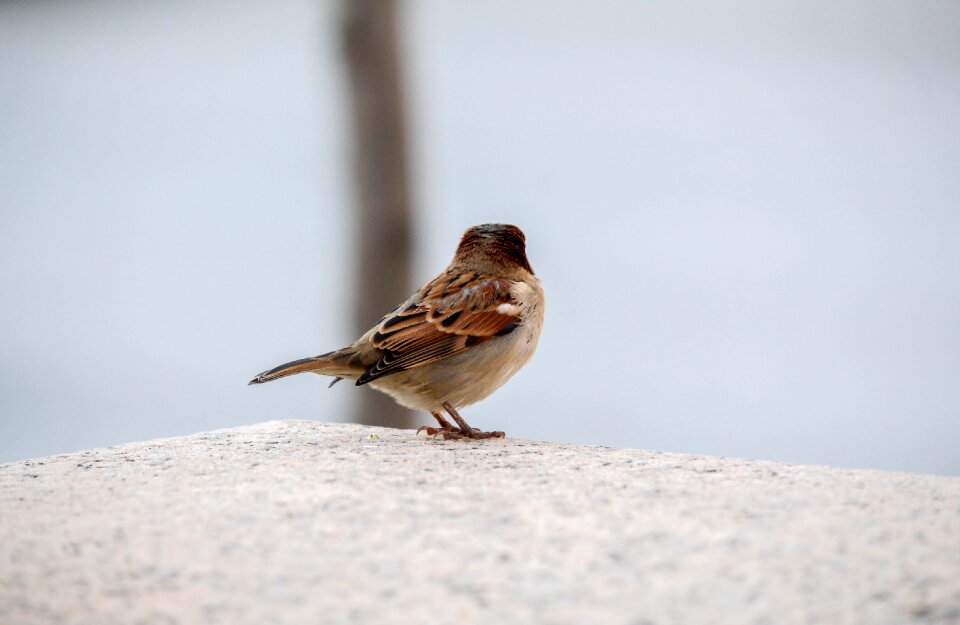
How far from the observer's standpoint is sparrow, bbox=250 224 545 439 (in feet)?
13.6

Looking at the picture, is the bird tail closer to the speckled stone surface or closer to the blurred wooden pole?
the speckled stone surface

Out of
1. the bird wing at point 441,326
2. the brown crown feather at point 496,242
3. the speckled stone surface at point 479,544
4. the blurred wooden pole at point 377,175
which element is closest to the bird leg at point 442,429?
the bird wing at point 441,326

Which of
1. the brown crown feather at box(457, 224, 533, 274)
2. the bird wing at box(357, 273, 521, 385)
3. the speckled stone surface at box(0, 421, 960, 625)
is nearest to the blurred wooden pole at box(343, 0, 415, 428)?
the brown crown feather at box(457, 224, 533, 274)

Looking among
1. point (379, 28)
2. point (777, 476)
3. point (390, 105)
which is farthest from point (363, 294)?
point (777, 476)

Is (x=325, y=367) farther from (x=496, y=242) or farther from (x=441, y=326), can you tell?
(x=496, y=242)

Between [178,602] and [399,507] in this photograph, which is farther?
[399,507]

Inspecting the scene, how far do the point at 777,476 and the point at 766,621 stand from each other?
4.24ft

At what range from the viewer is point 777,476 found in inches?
118

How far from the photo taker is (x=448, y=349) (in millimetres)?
4148

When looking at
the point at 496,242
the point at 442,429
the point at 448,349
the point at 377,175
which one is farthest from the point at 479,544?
the point at 377,175

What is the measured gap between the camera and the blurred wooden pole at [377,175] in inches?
221

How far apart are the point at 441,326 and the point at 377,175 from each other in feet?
5.80

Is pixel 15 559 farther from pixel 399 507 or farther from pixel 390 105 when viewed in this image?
pixel 390 105

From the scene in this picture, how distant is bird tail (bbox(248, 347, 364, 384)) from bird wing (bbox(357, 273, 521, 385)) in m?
0.13
